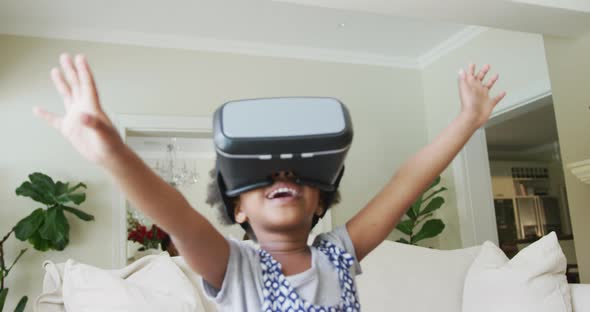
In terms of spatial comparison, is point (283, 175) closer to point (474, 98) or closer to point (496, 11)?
point (474, 98)

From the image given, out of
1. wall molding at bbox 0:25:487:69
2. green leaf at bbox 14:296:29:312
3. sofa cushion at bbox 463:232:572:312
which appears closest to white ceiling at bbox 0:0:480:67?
wall molding at bbox 0:25:487:69

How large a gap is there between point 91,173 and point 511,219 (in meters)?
6.95

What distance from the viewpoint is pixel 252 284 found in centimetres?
70

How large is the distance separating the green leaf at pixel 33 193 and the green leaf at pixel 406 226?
2514 mm

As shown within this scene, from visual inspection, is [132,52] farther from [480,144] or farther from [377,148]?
[480,144]

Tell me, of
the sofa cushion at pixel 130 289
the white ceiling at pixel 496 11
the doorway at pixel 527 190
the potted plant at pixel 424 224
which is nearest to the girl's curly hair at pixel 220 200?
the sofa cushion at pixel 130 289

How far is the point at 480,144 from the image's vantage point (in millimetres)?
4156

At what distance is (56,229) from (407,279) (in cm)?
220

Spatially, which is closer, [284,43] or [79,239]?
[79,239]

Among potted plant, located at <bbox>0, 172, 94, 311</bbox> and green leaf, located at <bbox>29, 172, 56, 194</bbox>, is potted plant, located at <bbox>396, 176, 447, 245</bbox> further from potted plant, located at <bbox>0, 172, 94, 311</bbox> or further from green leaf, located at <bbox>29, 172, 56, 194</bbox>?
green leaf, located at <bbox>29, 172, 56, 194</bbox>

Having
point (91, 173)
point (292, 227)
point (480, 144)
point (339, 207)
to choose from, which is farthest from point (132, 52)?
point (292, 227)

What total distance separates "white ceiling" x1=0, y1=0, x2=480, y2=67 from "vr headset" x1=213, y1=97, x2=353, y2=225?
9.25 ft

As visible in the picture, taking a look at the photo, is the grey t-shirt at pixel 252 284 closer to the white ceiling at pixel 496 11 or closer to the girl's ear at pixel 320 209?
the girl's ear at pixel 320 209

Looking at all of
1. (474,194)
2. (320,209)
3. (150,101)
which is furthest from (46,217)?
(474,194)
